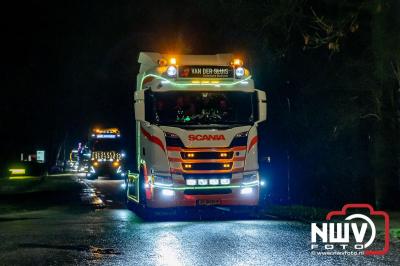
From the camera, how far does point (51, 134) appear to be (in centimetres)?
9106

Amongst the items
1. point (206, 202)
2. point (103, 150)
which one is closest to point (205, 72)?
point (206, 202)

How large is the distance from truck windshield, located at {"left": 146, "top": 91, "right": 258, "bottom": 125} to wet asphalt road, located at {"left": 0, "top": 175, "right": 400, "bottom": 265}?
2.46 metres

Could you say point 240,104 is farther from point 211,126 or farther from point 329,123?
point 329,123

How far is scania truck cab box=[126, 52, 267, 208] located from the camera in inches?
635

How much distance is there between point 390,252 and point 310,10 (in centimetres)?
943

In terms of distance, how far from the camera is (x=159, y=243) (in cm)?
1212

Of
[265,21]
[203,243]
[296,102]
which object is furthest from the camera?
[296,102]

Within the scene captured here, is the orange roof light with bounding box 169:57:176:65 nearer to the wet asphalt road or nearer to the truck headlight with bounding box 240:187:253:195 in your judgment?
the truck headlight with bounding box 240:187:253:195

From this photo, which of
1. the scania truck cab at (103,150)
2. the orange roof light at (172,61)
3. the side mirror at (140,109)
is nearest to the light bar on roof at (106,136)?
the scania truck cab at (103,150)

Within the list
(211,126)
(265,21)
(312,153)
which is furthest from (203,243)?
(312,153)

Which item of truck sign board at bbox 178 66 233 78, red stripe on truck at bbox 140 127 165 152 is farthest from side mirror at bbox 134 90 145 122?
truck sign board at bbox 178 66 233 78

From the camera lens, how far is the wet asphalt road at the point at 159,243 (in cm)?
1019
